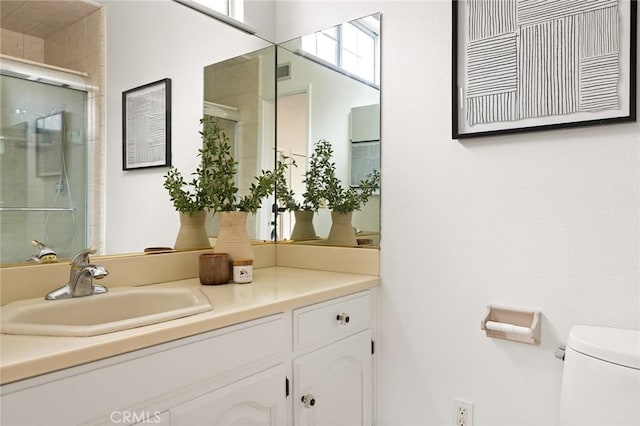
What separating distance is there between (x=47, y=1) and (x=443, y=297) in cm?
166

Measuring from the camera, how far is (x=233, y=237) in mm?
1684

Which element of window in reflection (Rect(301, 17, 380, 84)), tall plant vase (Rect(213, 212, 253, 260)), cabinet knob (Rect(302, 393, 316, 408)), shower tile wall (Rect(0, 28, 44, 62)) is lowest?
cabinet knob (Rect(302, 393, 316, 408))

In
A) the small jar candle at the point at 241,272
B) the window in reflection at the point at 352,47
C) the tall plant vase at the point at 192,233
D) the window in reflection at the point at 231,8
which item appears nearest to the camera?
the small jar candle at the point at 241,272

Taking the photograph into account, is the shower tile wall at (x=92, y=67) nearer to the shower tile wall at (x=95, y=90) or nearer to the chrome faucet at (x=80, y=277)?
the shower tile wall at (x=95, y=90)

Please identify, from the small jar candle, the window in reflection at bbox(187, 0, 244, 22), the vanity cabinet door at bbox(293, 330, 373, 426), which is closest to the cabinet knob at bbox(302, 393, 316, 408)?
the vanity cabinet door at bbox(293, 330, 373, 426)

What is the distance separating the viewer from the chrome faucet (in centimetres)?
123

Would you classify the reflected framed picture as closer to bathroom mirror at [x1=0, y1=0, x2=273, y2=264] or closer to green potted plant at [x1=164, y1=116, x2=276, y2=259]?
bathroom mirror at [x1=0, y1=0, x2=273, y2=264]

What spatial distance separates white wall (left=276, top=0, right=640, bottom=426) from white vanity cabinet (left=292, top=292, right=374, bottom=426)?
0.41 ft

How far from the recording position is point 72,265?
1255 millimetres

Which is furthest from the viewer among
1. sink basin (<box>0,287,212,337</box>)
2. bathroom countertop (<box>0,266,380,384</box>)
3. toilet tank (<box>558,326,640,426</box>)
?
toilet tank (<box>558,326,640,426</box>)

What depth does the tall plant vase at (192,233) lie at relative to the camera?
5.61 ft

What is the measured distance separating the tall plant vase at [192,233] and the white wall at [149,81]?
30 millimetres

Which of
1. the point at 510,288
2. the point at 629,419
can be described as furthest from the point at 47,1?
the point at 629,419

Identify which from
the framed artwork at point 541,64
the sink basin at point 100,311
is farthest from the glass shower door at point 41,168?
the framed artwork at point 541,64
